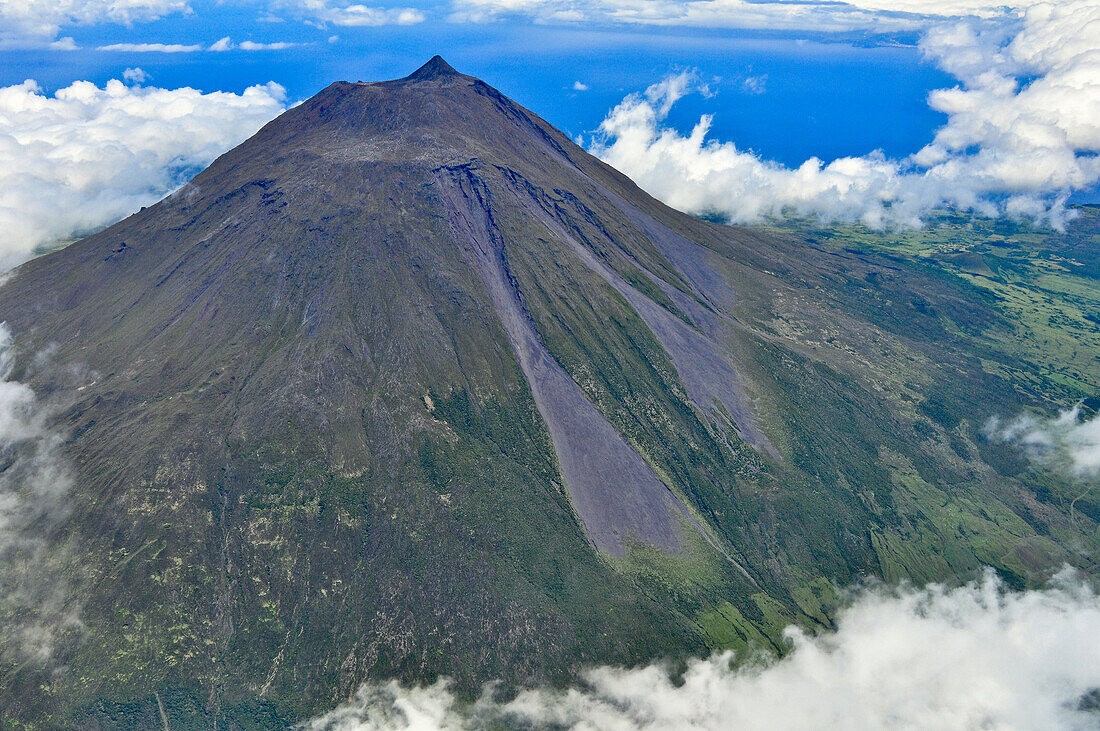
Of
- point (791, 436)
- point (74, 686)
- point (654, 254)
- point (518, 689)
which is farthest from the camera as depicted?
point (654, 254)

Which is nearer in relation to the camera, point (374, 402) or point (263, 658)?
point (263, 658)

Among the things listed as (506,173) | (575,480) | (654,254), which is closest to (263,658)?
(575,480)

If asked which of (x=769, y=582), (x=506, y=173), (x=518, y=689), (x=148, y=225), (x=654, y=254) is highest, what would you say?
(x=506, y=173)

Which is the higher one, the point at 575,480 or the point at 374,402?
the point at 374,402

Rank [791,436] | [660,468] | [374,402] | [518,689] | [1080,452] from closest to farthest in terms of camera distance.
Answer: [518,689]
[374,402]
[660,468]
[791,436]
[1080,452]

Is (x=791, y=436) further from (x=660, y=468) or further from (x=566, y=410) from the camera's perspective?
(x=566, y=410)

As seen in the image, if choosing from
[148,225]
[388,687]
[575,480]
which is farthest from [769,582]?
[148,225]

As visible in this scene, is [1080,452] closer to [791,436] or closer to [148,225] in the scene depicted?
[791,436]
